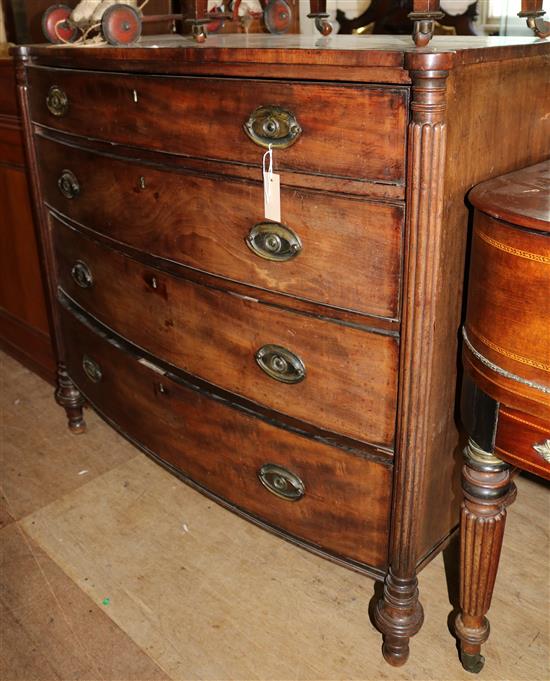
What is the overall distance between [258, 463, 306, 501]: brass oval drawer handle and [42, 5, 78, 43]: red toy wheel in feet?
3.94

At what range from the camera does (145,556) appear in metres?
1.79

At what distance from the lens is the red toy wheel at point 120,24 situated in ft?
4.91

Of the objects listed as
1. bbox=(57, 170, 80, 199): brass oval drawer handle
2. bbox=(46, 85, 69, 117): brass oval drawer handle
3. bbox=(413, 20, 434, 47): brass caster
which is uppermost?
bbox=(413, 20, 434, 47): brass caster

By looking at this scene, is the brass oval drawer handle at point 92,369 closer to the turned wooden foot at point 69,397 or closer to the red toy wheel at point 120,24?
the turned wooden foot at point 69,397

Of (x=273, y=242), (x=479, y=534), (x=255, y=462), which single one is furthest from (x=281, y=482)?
(x=273, y=242)

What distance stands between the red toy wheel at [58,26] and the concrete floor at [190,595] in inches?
47.2

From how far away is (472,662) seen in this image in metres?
1.43

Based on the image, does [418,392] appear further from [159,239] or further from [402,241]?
[159,239]

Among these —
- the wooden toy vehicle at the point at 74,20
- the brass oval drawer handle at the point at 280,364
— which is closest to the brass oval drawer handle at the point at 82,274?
the wooden toy vehicle at the point at 74,20

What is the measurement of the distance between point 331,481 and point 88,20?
129 cm

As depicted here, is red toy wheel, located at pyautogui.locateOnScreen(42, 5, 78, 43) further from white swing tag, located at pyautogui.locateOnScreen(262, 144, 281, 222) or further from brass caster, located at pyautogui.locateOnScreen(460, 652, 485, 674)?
brass caster, located at pyautogui.locateOnScreen(460, 652, 485, 674)

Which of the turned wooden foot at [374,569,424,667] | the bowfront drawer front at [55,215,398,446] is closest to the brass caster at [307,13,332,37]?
A: the bowfront drawer front at [55,215,398,446]

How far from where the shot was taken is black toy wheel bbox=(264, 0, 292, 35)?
5.96ft

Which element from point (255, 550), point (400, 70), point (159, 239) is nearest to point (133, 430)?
point (255, 550)
